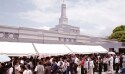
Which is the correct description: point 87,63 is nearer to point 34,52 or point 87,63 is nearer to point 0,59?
point 34,52

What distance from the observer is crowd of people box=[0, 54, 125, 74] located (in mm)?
12391

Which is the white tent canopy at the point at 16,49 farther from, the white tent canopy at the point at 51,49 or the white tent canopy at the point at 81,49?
the white tent canopy at the point at 81,49

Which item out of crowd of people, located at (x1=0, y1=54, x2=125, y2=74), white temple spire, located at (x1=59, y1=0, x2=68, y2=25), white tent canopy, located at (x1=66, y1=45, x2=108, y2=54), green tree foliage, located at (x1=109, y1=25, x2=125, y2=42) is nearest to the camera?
crowd of people, located at (x1=0, y1=54, x2=125, y2=74)

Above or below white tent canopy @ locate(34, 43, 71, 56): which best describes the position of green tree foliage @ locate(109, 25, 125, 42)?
above

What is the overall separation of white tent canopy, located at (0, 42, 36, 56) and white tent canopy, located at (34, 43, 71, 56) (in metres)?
0.62

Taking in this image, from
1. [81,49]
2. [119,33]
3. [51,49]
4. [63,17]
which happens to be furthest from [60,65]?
[63,17]

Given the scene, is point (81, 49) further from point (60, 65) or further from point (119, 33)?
point (119, 33)

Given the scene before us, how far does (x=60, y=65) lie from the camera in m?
16.7

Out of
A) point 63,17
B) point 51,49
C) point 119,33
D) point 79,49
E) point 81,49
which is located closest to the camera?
point 51,49

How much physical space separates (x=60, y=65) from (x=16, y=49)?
2.92 m

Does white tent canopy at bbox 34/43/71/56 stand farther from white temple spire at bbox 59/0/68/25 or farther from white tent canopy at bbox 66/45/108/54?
white temple spire at bbox 59/0/68/25

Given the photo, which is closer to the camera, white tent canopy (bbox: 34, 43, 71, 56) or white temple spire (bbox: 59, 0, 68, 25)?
white tent canopy (bbox: 34, 43, 71, 56)

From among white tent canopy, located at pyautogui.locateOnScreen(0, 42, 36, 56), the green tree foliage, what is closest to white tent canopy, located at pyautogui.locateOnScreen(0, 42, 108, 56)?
white tent canopy, located at pyautogui.locateOnScreen(0, 42, 36, 56)

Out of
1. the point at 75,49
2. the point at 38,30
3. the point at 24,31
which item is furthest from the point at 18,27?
the point at 75,49
